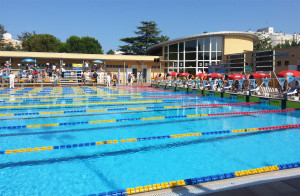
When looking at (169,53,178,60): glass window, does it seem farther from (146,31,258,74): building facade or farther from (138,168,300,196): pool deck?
(138,168,300,196): pool deck

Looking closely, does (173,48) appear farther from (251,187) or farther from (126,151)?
(251,187)

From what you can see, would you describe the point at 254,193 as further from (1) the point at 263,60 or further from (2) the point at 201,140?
(1) the point at 263,60

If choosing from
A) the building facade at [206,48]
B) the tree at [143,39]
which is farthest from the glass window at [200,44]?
the tree at [143,39]

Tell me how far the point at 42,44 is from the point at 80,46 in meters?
7.62

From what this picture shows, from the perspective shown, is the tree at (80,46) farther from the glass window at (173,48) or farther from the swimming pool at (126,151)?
the swimming pool at (126,151)

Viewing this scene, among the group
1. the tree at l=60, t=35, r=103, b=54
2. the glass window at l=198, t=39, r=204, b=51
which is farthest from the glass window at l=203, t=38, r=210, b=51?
the tree at l=60, t=35, r=103, b=54

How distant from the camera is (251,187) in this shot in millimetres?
2676

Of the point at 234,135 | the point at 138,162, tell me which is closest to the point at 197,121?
the point at 234,135

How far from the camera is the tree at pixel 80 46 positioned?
178ft

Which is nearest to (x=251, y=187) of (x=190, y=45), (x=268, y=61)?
(x=268, y=61)

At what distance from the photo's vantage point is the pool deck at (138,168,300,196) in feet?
8.30

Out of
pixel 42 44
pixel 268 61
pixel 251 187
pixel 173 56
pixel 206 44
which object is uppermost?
pixel 42 44

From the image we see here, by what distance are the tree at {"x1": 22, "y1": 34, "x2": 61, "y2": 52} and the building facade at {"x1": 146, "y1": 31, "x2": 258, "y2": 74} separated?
106ft

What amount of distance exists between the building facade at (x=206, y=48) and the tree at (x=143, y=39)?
657 inches
